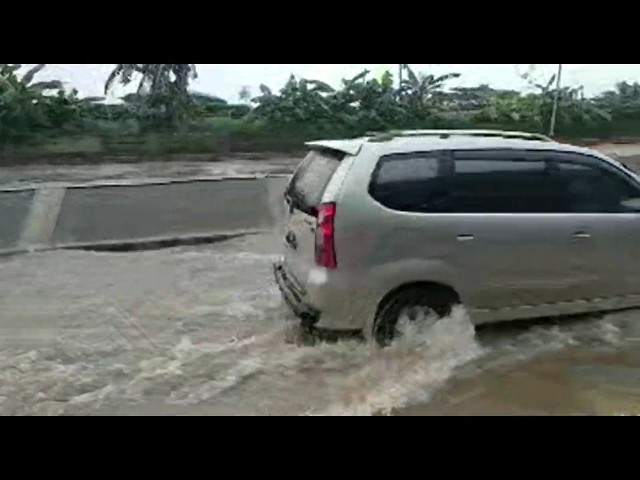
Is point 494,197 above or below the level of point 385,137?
below

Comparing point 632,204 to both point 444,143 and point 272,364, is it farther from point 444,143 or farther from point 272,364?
point 272,364

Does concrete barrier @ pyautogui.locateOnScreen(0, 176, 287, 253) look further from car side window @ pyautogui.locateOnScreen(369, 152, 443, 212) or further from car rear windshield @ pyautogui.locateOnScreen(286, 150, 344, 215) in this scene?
car side window @ pyautogui.locateOnScreen(369, 152, 443, 212)

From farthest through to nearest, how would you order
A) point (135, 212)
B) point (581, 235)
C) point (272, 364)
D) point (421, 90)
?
point (421, 90) < point (135, 212) < point (581, 235) < point (272, 364)

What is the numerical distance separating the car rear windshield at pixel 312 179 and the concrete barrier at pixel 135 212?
4.63 meters

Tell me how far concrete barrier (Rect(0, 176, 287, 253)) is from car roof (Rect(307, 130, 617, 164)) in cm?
505

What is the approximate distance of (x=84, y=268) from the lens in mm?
9141

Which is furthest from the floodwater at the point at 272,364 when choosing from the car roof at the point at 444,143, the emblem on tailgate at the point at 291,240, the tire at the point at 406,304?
the car roof at the point at 444,143

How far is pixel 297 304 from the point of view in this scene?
5.79 meters

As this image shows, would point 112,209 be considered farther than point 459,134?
Yes

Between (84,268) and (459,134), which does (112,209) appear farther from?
(459,134)

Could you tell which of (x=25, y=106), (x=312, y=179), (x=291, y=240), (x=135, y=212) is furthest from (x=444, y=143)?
(x=25, y=106)

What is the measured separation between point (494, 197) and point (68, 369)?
11.0 ft

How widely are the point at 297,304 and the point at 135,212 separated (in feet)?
19.7

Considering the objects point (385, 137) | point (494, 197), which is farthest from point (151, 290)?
point (494, 197)
